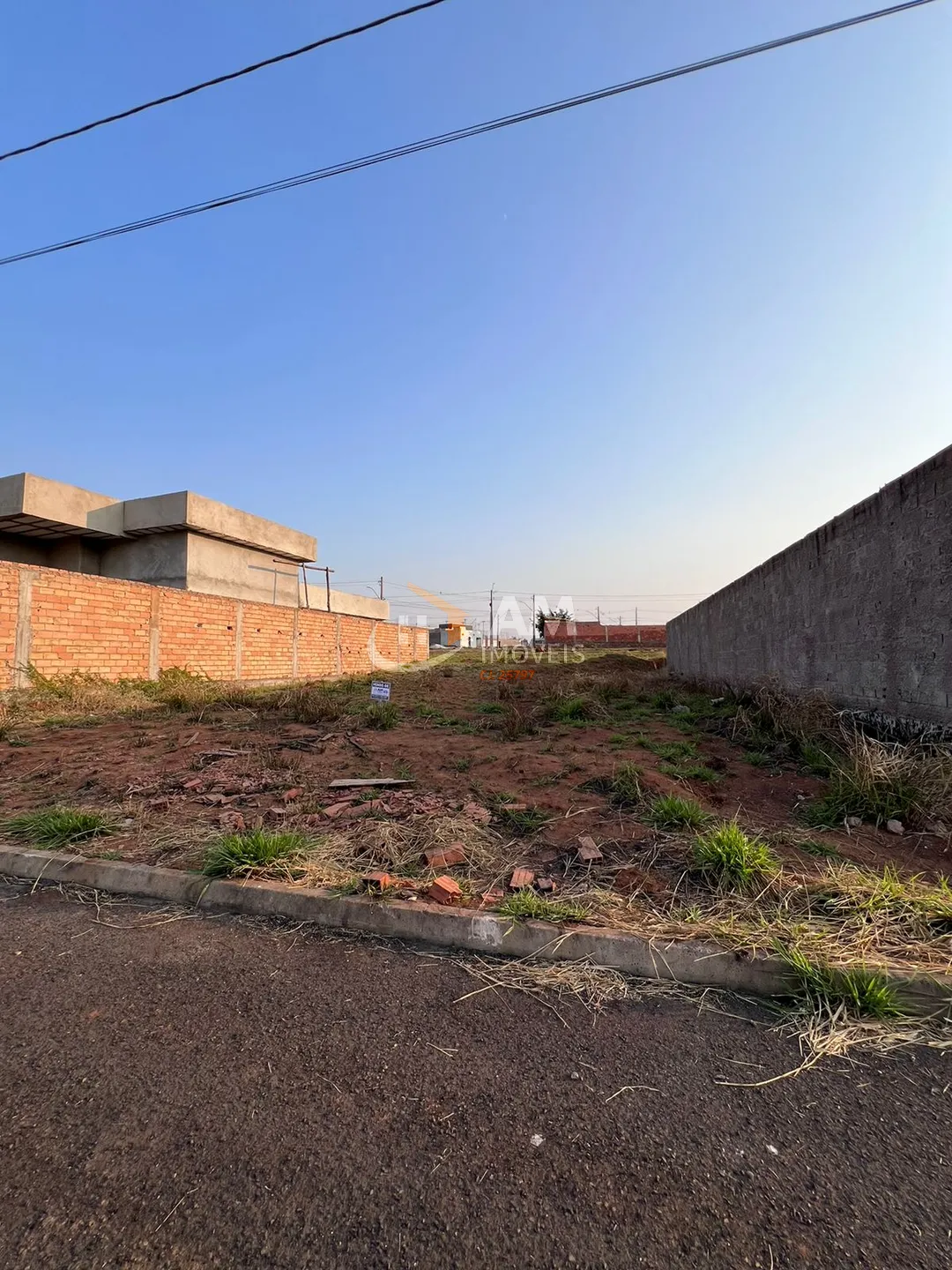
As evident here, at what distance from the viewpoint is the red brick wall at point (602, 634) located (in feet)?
135

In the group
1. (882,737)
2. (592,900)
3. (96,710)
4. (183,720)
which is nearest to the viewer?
(592,900)

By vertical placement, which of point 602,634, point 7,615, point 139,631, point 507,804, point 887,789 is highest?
point 602,634

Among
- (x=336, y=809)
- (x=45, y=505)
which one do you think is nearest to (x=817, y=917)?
(x=336, y=809)

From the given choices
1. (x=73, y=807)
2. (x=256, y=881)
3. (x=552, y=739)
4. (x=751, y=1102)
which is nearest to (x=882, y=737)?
(x=552, y=739)

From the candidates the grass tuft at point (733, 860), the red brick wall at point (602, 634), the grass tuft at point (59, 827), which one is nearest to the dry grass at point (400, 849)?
the grass tuft at point (733, 860)

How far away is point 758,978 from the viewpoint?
6.71 feet

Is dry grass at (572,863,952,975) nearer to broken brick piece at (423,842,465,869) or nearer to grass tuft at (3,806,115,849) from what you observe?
broken brick piece at (423,842,465,869)

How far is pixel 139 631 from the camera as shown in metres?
11.6

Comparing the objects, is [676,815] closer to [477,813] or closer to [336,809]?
[477,813]

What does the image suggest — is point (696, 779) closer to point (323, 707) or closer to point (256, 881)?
point (256, 881)

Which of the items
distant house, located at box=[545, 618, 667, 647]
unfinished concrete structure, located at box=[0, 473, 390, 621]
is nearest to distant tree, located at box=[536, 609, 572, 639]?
distant house, located at box=[545, 618, 667, 647]

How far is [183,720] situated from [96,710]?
5.93ft

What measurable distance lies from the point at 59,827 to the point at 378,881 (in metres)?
2.25

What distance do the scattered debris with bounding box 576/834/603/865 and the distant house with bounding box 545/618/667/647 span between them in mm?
37357
